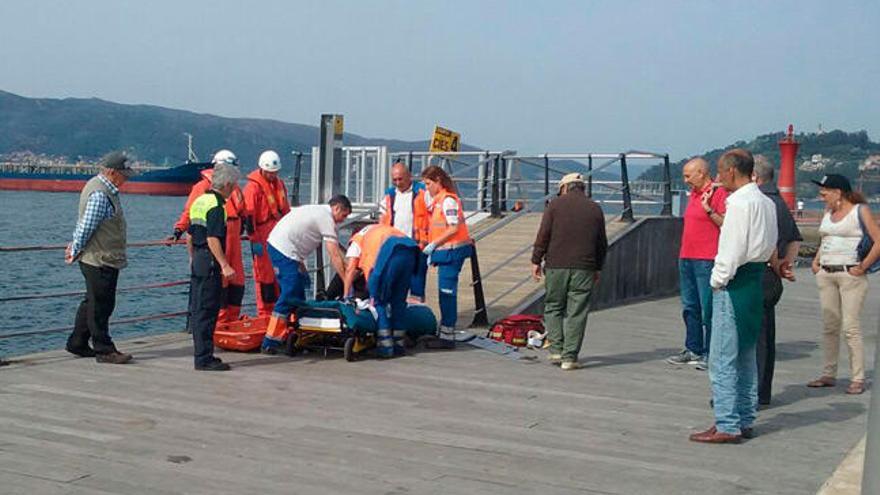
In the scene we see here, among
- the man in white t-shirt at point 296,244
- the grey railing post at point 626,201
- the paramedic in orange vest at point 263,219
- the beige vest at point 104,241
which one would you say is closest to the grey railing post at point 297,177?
the grey railing post at point 626,201

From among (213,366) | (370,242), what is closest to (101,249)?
(213,366)

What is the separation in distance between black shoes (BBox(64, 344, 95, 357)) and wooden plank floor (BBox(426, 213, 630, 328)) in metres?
4.14

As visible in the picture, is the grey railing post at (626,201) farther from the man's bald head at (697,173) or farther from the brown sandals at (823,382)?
the brown sandals at (823,382)

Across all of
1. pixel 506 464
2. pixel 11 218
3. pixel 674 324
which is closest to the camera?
pixel 506 464

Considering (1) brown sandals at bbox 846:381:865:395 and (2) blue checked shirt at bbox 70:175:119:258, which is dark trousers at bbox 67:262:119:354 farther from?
(1) brown sandals at bbox 846:381:865:395

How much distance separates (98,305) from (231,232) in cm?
157

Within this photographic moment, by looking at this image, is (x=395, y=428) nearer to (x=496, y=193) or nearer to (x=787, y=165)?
(x=496, y=193)

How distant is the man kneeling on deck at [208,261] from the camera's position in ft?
28.5

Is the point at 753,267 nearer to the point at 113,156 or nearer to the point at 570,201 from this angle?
the point at 570,201

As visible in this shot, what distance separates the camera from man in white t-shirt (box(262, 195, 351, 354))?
31.0 feet

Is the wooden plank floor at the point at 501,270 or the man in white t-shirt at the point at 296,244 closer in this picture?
the man in white t-shirt at the point at 296,244

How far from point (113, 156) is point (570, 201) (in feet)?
12.7

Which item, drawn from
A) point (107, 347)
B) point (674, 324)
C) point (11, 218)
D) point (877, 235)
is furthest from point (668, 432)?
point (11, 218)

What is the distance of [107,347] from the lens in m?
9.03
